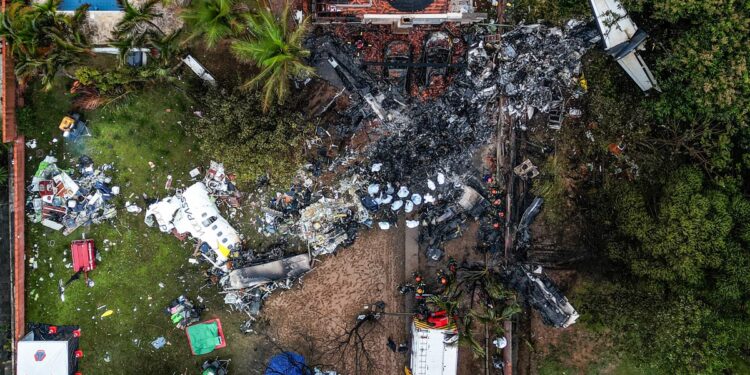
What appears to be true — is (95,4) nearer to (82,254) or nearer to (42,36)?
(42,36)

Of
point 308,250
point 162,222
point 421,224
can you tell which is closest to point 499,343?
point 421,224

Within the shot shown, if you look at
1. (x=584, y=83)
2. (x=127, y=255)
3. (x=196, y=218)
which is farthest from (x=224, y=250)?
(x=584, y=83)

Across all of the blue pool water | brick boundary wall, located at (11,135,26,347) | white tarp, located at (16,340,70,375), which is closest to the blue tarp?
white tarp, located at (16,340,70,375)

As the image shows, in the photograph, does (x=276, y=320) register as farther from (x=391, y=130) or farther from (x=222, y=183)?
(x=391, y=130)

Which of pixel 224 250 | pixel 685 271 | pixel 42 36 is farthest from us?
pixel 224 250

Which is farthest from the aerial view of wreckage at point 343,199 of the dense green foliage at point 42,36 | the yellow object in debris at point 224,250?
the dense green foliage at point 42,36

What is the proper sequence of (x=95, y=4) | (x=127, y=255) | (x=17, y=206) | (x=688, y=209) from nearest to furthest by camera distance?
(x=688, y=209)
(x=95, y=4)
(x=17, y=206)
(x=127, y=255)

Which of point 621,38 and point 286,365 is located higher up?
point 621,38
